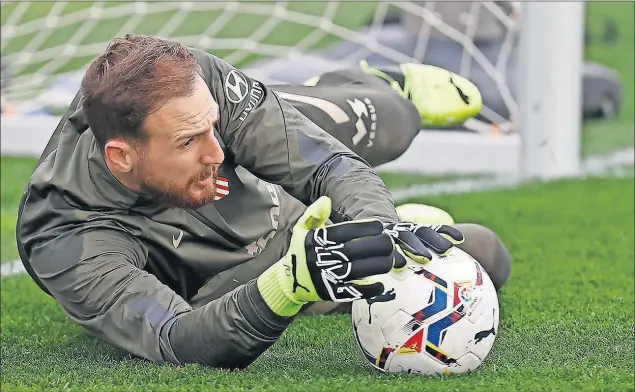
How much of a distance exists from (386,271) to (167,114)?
0.68 metres

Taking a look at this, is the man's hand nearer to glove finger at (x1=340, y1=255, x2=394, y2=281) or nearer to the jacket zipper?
glove finger at (x1=340, y1=255, x2=394, y2=281)

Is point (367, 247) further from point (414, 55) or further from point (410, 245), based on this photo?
point (414, 55)

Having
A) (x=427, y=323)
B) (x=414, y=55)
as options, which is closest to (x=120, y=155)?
(x=427, y=323)

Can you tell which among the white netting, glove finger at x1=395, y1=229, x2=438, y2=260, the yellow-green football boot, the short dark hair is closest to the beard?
the short dark hair

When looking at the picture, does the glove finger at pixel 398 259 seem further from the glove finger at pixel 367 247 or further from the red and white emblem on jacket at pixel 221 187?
the red and white emblem on jacket at pixel 221 187

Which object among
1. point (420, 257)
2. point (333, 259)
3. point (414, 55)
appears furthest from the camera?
point (414, 55)

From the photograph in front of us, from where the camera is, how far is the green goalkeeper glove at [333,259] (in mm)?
2291

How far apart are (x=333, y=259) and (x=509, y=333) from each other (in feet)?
3.27

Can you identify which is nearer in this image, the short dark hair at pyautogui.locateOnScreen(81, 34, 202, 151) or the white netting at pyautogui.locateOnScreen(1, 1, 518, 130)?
the short dark hair at pyautogui.locateOnScreen(81, 34, 202, 151)

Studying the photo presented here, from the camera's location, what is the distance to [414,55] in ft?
21.2

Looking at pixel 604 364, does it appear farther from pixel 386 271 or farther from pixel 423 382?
pixel 386 271

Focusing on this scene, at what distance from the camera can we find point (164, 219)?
2.97 meters

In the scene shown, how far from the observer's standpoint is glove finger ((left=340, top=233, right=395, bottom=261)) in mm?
2287

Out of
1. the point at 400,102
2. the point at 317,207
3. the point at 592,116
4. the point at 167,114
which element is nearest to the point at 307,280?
the point at 317,207
